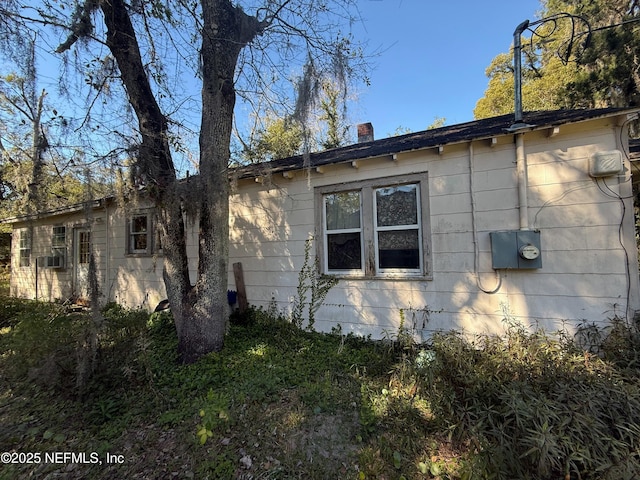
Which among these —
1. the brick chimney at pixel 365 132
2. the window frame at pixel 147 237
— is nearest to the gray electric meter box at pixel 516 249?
the brick chimney at pixel 365 132

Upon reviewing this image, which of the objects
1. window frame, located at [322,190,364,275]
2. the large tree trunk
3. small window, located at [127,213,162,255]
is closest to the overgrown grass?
the large tree trunk

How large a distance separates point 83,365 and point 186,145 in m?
3.29

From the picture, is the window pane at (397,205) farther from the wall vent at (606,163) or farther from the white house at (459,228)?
the wall vent at (606,163)

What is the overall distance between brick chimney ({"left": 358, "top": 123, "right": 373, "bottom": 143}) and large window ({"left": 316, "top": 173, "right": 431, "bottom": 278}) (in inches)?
159

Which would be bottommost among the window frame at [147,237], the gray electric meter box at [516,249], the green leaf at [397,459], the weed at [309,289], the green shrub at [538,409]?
the green leaf at [397,459]

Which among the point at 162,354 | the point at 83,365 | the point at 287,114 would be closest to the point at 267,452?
the point at 83,365

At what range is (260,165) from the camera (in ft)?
17.5

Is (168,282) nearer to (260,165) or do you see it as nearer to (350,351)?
(260,165)

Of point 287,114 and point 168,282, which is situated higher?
point 287,114

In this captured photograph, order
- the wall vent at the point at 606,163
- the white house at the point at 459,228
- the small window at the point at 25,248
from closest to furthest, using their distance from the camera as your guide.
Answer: the wall vent at the point at 606,163 < the white house at the point at 459,228 < the small window at the point at 25,248

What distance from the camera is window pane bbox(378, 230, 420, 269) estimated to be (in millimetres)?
4449

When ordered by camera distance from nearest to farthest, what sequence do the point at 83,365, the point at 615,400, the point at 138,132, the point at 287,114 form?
the point at 615,400 < the point at 83,365 < the point at 138,132 < the point at 287,114

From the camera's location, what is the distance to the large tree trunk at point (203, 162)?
4152 millimetres

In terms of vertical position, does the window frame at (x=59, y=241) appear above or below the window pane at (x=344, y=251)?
above
